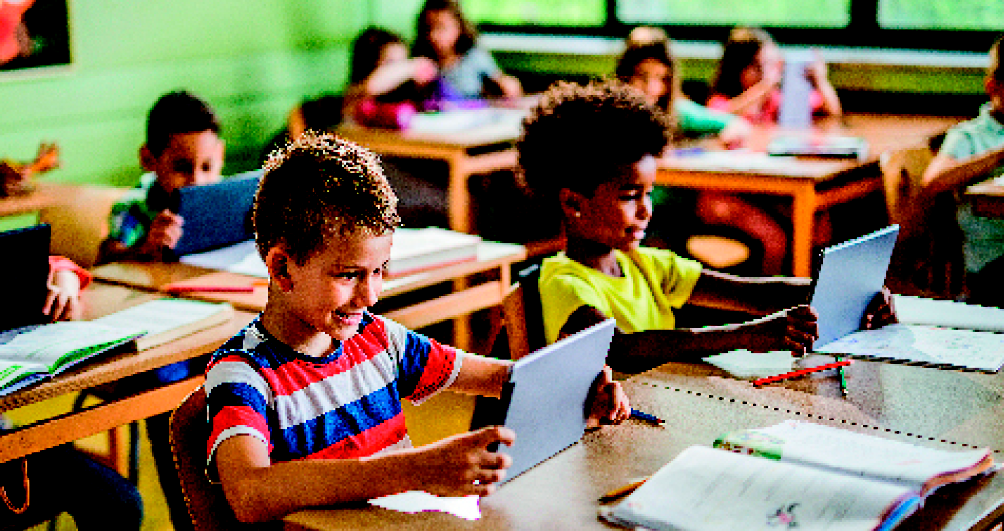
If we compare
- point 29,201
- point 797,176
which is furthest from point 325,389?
point 29,201

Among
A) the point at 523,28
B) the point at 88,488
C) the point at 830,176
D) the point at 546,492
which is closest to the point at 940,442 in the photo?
the point at 546,492

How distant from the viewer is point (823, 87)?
480 cm

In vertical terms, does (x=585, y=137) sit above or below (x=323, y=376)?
above

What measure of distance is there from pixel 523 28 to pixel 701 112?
1.87 metres

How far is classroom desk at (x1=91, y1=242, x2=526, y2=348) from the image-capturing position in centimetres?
252

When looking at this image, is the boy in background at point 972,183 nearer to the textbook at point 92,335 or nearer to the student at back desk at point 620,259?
the student at back desk at point 620,259

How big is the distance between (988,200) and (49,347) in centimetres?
238

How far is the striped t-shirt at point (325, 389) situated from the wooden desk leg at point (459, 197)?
261 centimetres

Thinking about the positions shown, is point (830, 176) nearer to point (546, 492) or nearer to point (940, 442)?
point (940, 442)

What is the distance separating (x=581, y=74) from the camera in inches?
230

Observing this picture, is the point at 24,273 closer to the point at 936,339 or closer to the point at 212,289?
the point at 212,289

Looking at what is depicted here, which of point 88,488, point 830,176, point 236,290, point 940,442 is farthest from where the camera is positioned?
point 830,176

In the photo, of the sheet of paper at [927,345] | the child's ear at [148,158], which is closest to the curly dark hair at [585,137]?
the sheet of paper at [927,345]

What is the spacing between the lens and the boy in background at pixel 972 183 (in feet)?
11.7
